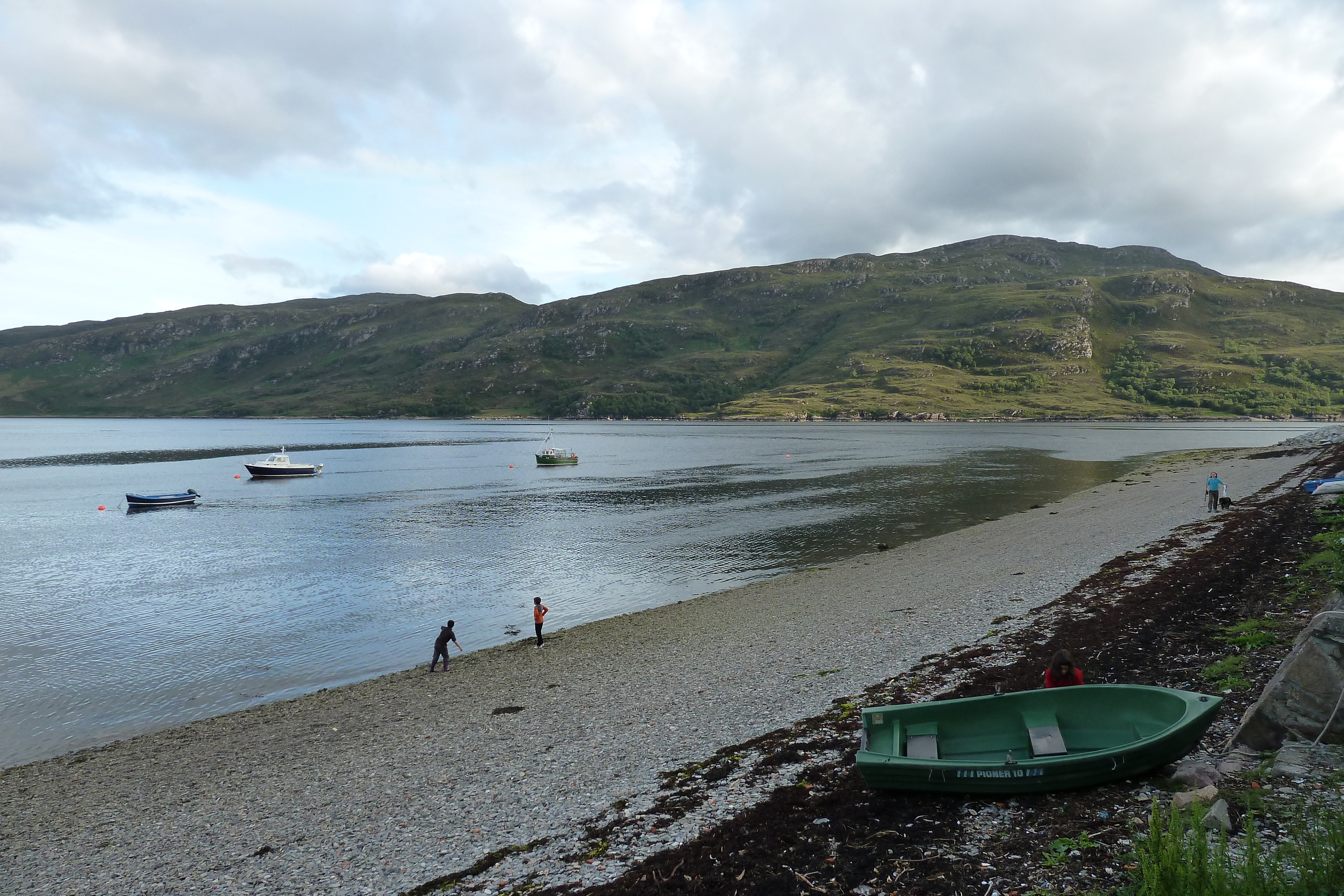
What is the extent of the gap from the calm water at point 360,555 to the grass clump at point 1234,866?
1065 inches

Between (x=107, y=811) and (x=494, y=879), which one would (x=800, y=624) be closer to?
(x=494, y=879)

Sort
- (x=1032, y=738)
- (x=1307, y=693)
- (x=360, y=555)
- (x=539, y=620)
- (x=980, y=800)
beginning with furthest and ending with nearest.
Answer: (x=360, y=555) → (x=539, y=620) → (x=1032, y=738) → (x=980, y=800) → (x=1307, y=693)

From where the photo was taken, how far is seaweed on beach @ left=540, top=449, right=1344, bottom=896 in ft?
33.4

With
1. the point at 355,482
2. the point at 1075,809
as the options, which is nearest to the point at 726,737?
the point at 1075,809

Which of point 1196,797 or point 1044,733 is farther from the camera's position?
point 1044,733

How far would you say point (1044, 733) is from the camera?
12891mm

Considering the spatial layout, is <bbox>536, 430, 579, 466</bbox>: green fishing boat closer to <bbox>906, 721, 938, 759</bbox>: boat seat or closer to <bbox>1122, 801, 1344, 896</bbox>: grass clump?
<bbox>906, 721, 938, 759</bbox>: boat seat

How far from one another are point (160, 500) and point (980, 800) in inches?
3762

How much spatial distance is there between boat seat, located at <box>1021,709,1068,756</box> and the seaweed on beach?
863mm

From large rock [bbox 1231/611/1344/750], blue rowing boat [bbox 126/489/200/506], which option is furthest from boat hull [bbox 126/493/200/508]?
large rock [bbox 1231/611/1344/750]

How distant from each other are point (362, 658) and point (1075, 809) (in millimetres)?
27251

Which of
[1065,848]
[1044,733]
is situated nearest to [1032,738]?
[1044,733]

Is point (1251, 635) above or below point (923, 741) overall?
above

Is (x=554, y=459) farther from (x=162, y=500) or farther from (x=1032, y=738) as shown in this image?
(x=1032, y=738)
